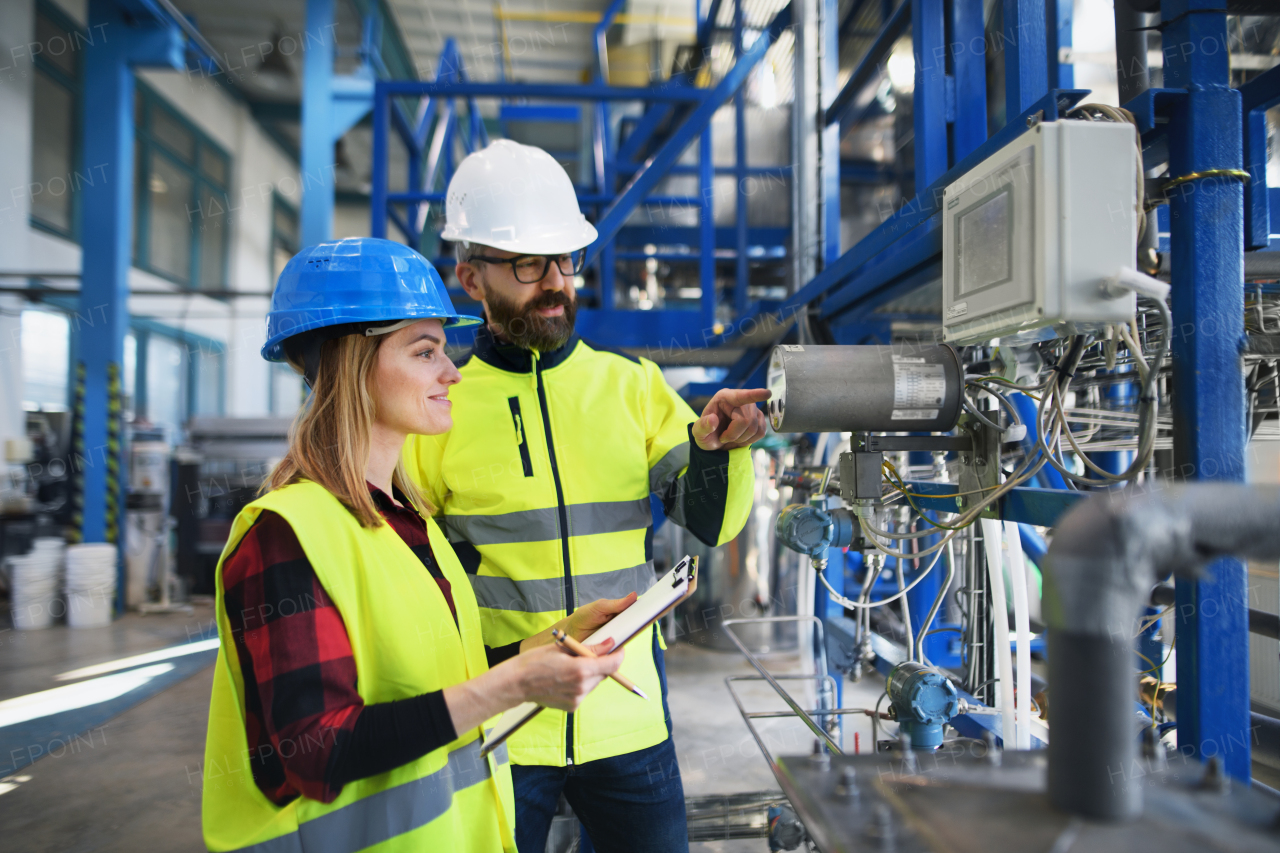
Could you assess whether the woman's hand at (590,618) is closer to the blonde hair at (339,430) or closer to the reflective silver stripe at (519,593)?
the reflective silver stripe at (519,593)

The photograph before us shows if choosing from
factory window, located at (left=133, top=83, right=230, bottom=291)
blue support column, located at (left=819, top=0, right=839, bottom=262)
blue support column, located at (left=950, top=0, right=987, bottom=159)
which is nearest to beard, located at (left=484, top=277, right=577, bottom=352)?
blue support column, located at (left=950, top=0, right=987, bottom=159)

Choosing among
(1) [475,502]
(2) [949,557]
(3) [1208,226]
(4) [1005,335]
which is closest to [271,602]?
(1) [475,502]

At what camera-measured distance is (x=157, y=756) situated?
12.0ft

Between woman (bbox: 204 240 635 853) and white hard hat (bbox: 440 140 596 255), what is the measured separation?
0.50 m

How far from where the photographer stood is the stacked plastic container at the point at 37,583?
18.6 ft

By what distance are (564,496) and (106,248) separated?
6.82 metres

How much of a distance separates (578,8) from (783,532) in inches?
372

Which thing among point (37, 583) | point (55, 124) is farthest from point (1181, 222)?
point (55, 124)

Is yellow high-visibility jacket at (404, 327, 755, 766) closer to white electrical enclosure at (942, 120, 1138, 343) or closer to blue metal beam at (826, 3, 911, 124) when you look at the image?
white electrical enclosure at (942, 120, 1138, 343)

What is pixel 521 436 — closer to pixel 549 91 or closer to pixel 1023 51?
pixel 1023 51

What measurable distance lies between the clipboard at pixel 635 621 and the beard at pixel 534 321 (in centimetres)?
77

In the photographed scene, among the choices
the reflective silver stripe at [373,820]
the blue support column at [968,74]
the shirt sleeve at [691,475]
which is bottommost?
the reflective silver stripe at [373,820]

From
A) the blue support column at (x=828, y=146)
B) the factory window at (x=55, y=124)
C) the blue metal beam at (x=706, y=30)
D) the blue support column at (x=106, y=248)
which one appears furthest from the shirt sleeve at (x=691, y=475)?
the factory window at (x=55, y=124)

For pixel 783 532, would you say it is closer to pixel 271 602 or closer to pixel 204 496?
pixel 271 602
